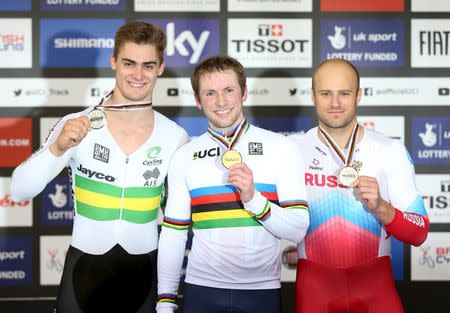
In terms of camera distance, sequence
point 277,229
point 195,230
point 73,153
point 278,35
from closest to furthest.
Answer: point 277,229, point 195,230, point 73,153, point 278,35

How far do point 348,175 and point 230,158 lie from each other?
446mm

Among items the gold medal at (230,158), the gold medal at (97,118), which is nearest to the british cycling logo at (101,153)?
the gold medal at (97,118)

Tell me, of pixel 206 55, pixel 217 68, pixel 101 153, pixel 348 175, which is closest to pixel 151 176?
pixel 101 153

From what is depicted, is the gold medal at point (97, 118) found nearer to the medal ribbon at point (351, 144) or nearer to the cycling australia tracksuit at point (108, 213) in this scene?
the cycling australia tracksuit at point (108, 213)

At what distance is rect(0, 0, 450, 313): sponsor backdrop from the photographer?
3736mm

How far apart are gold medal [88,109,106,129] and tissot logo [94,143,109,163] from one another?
0.11 metres

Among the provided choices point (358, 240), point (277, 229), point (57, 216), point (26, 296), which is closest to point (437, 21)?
point (358, 240)

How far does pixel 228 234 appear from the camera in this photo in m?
2.21

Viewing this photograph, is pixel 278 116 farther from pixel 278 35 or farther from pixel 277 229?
pixel 277 229

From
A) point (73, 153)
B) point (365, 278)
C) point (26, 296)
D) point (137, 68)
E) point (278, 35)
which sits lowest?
point (26, 296)

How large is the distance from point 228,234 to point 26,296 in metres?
2.09

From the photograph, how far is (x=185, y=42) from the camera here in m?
3.75

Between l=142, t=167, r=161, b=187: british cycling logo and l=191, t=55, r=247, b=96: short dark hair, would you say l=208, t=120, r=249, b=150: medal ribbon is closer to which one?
l=191, t=55, r=247, b=96: short dark hair

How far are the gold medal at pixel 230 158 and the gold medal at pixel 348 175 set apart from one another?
1.28ft
